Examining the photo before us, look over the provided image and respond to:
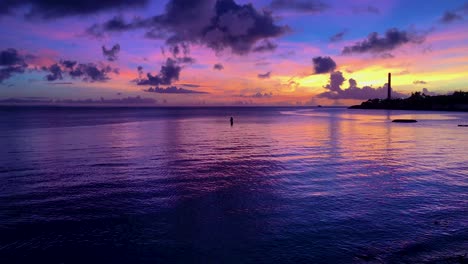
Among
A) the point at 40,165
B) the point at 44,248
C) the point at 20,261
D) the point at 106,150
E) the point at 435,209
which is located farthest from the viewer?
the point at 106,150

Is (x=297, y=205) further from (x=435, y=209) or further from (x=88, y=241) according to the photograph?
(x=88, y=241)

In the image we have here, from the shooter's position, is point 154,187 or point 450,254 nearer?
point 450,254

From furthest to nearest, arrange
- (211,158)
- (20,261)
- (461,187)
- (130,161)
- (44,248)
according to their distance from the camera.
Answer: (211,158)
(130,161)
(461,187)
(44,248)
(20,261)

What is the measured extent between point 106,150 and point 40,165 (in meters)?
11.8

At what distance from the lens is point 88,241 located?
47.4 feet

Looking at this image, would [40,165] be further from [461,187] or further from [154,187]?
[461,187]

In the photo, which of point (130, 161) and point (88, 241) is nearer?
point (88, 241)

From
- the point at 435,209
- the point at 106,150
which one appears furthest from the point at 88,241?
the point at 106,150

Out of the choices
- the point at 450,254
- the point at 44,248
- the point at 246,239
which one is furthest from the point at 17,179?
the point at 450,254

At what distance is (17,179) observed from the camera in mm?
26188

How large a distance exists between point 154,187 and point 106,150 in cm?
2305

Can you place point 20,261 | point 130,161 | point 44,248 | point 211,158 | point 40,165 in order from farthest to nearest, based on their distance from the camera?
point 211,158, point 130,161, point 40,165, point 44,248, point 20,261

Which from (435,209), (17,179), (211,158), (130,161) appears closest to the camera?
(435,209)

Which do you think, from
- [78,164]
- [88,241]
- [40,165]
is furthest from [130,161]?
[88,241]
